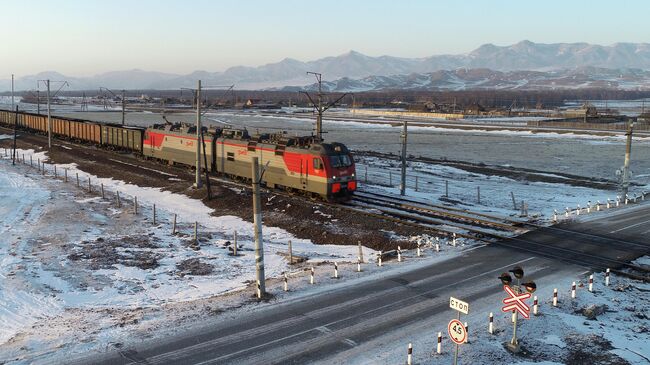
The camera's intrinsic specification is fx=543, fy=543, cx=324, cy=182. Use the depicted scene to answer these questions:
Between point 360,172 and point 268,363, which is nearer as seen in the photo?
point 268,363

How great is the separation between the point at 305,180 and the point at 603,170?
133ft

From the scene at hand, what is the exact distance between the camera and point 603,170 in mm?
60531

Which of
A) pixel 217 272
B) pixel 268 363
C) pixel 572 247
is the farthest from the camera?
pixel 572 247

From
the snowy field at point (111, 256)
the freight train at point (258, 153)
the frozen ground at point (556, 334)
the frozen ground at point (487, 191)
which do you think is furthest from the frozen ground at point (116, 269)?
the frozen ground at point (487, 191)

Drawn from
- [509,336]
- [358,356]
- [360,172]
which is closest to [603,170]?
[360,172]

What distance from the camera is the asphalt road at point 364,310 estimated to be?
1538cm

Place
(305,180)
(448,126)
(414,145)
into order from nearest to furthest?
(305,180) → (414,145) → (448,126)

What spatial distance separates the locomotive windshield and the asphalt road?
1184 cm

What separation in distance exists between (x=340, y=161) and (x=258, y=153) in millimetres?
7829

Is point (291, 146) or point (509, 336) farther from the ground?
point (291, 146)

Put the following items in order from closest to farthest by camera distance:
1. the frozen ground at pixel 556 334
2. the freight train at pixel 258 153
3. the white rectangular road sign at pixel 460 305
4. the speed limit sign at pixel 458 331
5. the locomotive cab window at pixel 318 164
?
the speed limit sign at pixel 458 331, the white rectangular road sign at pixel 460 305, the frozen ground at pixel 556 334, the locomotive cab window at pixel 318 164, the freight train at pixel 258 153

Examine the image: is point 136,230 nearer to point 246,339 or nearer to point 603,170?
point 246,339

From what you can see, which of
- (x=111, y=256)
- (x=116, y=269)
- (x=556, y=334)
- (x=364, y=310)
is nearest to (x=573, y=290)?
(x=556, y=334)

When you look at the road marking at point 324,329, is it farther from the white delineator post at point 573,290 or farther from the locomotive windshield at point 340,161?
the locomotive windshield at point 340,161
